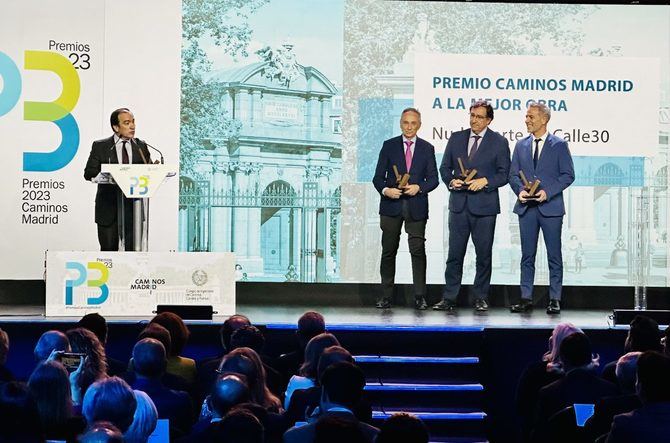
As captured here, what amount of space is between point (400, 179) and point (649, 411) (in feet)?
18.9

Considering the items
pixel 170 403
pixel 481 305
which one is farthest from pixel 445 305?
pixel 170 403

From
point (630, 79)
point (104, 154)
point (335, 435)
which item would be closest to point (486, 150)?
point (630, 79)

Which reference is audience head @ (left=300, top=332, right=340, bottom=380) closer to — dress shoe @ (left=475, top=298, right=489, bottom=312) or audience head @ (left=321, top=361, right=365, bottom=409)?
audience head @ (left=321, top=361, right=365, bottom=409)

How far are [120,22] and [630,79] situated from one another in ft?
16.6

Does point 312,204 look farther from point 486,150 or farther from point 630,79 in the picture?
point 630,79

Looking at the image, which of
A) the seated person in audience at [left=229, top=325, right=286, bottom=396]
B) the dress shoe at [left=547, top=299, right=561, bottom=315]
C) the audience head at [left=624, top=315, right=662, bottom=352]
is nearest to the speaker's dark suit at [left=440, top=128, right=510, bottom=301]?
the dress shoe at [left=547, top=299, right=561, bottom=315]

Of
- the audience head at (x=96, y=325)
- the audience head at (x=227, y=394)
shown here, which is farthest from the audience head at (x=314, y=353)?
→ the audience head at (x=96, y=325)

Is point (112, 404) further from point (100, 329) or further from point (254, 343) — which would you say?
point (100, 329)

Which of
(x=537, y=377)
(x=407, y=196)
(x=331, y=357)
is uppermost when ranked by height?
(x=407, y=196)

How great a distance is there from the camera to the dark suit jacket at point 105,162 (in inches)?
382

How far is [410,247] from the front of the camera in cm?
1010

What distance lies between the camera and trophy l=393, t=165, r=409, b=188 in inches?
392

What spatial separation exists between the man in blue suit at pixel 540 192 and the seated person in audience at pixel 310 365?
4423 millimetres

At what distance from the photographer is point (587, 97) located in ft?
36.6
